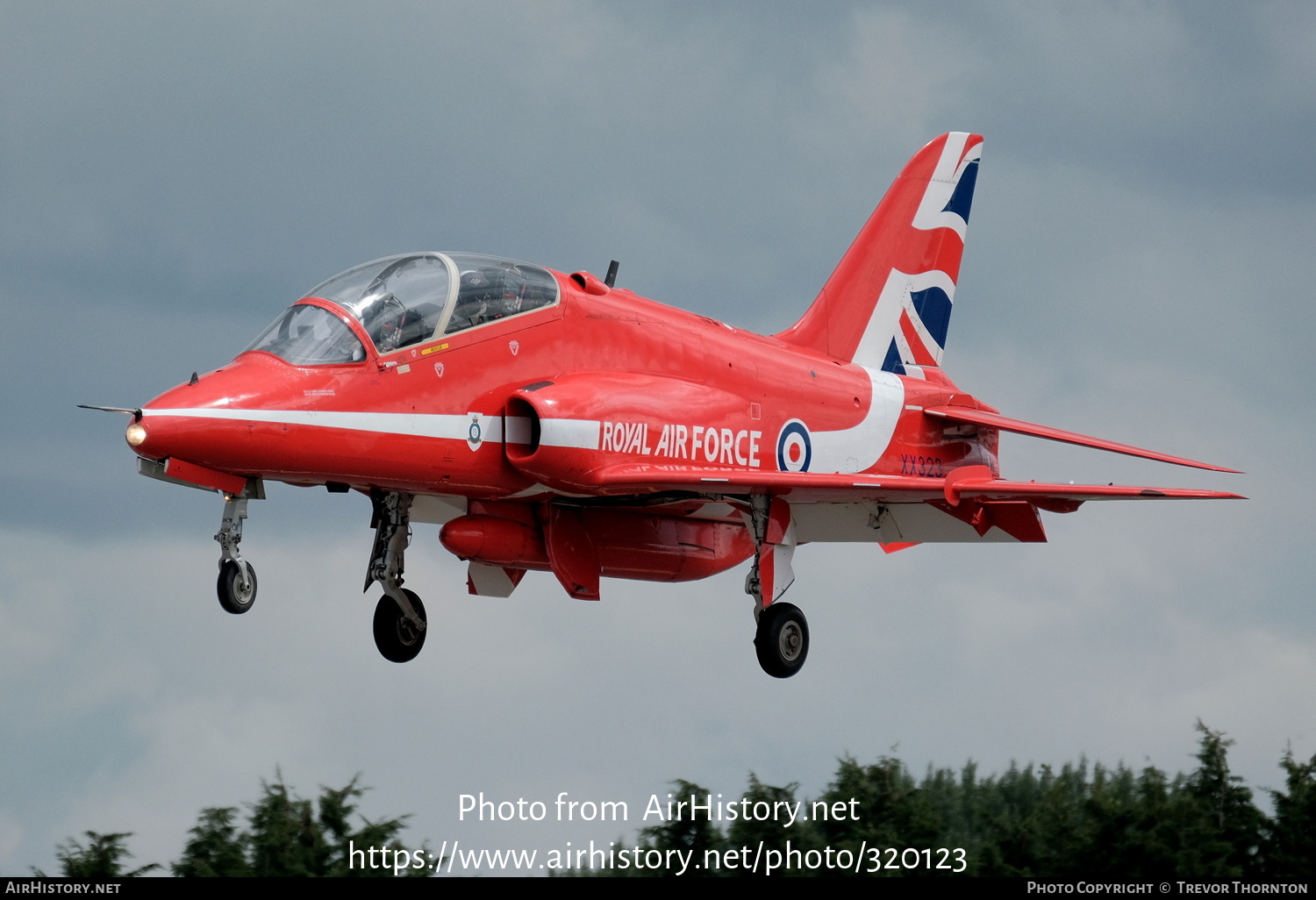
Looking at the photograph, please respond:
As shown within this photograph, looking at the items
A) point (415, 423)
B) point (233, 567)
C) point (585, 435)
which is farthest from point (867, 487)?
point (233, 567)

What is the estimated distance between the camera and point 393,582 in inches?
763

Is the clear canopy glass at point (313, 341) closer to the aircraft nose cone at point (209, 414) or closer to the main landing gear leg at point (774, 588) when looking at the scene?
the aircraft nose cone at point (209, 414)

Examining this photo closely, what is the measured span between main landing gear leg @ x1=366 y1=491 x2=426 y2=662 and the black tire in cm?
274

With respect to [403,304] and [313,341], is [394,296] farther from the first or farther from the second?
[313,341]

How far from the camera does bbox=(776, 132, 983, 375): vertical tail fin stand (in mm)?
23031

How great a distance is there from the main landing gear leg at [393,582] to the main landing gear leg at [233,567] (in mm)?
2520

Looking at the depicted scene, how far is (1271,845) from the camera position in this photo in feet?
65.1

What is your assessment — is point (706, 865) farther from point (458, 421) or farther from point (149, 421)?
point (149, 421)

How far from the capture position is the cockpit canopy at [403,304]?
16.1 m

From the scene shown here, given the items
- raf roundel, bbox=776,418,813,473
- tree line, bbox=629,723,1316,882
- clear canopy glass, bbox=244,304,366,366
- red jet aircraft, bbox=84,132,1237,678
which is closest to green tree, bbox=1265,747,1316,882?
tree line, bbox=629,723,1316,882

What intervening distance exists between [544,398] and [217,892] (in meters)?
5.40

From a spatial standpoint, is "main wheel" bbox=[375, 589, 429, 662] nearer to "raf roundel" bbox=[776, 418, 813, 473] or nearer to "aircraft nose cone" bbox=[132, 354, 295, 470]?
"raf roundel" bbox=[776, 418, 813, 473]

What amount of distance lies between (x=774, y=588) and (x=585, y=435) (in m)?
3.37

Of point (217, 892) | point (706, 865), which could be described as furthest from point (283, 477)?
point (706, 865)
